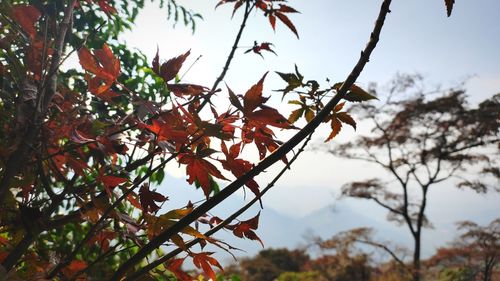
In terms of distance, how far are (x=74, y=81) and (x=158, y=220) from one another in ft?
5.65

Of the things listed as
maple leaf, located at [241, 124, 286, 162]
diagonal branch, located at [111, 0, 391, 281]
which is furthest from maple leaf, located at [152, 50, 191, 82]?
diagonal branch, located at [111, 0, 391, 281]

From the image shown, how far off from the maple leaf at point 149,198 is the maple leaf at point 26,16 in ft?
1.80

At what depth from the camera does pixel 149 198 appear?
0.87m

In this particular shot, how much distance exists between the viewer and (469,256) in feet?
33.1

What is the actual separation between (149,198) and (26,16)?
607 millimetres

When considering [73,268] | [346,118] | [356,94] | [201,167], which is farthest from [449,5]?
[73,268]

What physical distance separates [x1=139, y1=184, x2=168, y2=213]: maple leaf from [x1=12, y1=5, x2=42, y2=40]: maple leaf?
1.80 feet

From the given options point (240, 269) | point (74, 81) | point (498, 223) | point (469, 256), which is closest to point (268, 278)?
point (240, 269)

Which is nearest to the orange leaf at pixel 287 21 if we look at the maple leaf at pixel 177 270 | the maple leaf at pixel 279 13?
the maple leaf at pixel 279 13

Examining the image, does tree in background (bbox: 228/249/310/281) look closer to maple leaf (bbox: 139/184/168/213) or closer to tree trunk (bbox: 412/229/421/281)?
tree trunk (bbox: 412/229/421/281)

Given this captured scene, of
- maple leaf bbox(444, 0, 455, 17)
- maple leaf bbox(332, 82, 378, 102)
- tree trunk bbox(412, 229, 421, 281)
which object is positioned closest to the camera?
maple leaf bbox(444, 0, 455, 17)

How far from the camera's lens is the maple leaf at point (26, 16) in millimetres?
940

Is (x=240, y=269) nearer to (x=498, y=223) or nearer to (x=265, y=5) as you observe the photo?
(x=498, y=223)

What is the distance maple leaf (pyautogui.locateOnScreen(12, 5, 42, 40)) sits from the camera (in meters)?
0.94
